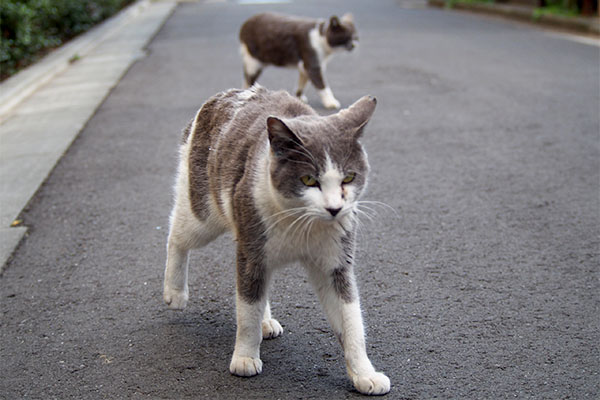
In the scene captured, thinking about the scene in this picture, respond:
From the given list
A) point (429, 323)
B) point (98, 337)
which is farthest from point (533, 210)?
point (98, 337)

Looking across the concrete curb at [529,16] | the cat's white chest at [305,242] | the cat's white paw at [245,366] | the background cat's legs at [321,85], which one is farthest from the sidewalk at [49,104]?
the concrete curb at [529,16]

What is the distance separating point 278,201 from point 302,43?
5.78 meters

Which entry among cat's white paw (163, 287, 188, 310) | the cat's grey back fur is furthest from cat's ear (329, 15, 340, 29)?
cat's white paw (163, 287, 188, 310)

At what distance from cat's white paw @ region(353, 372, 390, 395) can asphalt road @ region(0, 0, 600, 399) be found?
50 mm

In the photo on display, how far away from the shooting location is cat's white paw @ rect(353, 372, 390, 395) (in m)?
3.03

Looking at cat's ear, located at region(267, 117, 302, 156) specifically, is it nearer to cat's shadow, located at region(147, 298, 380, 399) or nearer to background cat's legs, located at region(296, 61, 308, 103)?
cat's shadow, located at region(147, 298, 380, 399)

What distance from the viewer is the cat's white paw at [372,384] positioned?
9.95 feet

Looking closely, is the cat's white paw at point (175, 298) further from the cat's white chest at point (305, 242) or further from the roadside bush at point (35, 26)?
the roadside bush at point (35, 26)

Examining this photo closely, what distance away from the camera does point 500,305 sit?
3885 millimetres

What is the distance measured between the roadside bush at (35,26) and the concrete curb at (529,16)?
9640mm

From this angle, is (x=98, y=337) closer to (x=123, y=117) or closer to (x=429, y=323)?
(x=429, y=323)

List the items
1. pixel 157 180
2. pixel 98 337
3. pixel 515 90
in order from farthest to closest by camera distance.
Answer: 1. pixel 515 90
2. pixel 157 180
3. pixel 98 337

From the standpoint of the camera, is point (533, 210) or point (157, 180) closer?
point (533, 210)

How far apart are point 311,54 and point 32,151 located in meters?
3.25
